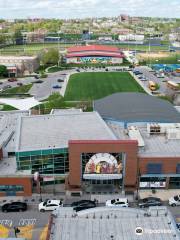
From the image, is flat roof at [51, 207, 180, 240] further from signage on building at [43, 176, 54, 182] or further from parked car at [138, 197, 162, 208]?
signage on building at [43, 176, 54, 182]

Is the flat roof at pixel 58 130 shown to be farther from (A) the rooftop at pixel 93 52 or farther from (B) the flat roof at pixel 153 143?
(A) the rooftop at pixel 93 52

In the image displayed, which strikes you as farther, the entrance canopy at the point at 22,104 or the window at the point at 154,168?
the entrance canopy at the point at 22,104

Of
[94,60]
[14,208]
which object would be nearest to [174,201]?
[14,208]

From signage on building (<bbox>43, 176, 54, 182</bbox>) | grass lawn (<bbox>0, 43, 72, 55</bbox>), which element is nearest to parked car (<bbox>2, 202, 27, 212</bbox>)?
signage on building (<bbox>43, 176, 54, 182</bbox>)

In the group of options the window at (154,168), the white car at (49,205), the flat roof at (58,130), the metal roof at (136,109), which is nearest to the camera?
the white car at (49,205)

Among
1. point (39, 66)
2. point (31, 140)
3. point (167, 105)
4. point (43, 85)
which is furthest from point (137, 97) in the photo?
point (39, 66)

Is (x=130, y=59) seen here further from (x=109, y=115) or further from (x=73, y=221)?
(x=73, y=221)

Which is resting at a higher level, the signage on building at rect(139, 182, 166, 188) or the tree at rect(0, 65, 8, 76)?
the tree at rect(0, 65, 8, 76)

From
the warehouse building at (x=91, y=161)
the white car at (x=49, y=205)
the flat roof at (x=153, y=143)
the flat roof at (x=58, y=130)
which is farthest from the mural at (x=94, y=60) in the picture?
the white car at (x=49, y=205)
